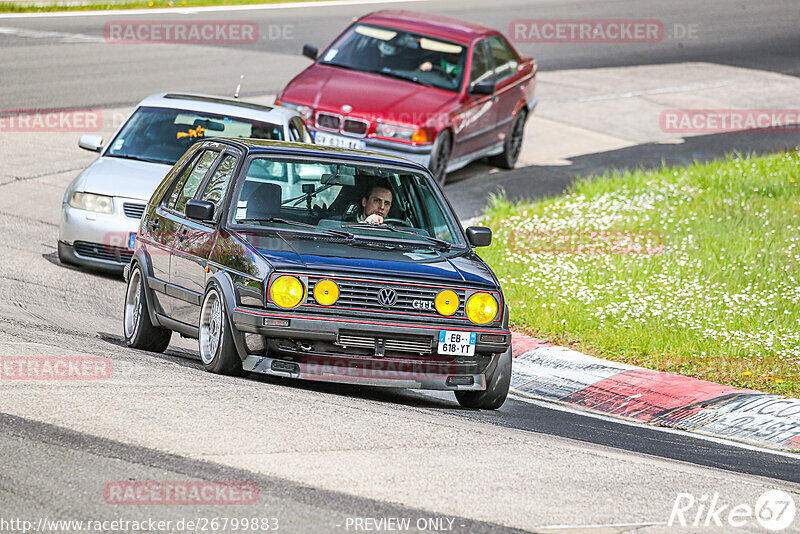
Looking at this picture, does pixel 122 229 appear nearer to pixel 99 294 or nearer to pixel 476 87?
pixel 99 294

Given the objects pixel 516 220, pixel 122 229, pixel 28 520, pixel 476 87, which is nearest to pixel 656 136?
pixel 476 87

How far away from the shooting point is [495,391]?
27.3 ft

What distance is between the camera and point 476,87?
1627 centimetres

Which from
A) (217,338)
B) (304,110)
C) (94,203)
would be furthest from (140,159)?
(217,338)

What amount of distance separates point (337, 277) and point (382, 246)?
650 millimetres

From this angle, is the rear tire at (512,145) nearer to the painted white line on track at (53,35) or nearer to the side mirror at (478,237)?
the side mirror at (478,237)

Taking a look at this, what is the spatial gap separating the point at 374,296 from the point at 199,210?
4.58 ft

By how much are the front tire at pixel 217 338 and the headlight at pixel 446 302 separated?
1229mm

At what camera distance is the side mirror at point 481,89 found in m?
16.3

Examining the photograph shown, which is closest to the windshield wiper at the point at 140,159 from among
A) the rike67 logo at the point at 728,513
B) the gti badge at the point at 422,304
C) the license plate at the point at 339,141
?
the license plate at the point at 339,141

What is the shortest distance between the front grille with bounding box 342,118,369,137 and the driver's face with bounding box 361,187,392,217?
6.39m

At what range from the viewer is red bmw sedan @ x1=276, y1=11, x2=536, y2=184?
15.3m

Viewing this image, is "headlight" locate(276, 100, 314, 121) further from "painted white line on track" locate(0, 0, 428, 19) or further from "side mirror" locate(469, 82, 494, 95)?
"painted white line on track" locate(0, 0, 428, 19)

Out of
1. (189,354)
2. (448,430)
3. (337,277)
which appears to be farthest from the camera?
(189,354)
